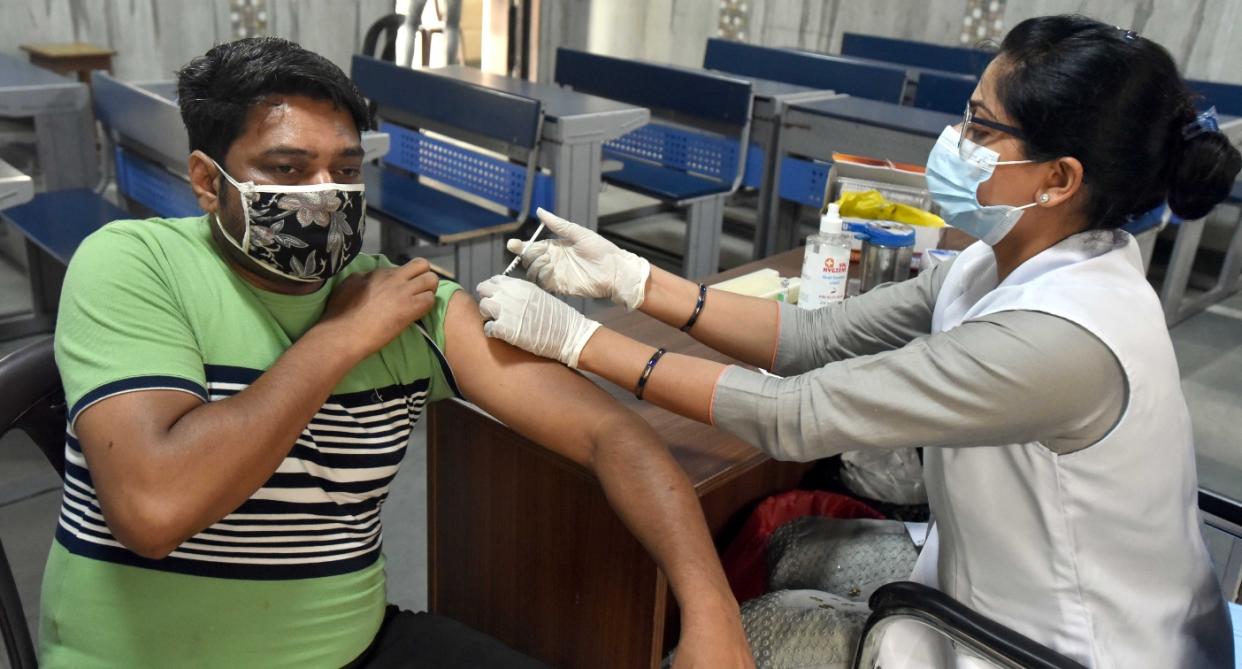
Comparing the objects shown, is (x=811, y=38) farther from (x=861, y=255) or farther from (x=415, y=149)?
(x=861, y=255)

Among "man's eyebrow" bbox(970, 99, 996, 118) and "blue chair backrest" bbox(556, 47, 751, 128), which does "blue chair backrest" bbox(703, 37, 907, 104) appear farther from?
"man's eyebrow" bbox(970, 99, 996, 118)

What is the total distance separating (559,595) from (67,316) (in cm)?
76

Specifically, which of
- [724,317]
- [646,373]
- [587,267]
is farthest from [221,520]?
[724,317]

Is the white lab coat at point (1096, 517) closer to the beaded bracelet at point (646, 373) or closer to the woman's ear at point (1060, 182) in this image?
the woman's ear at point (1060, 182)

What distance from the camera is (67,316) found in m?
1.05

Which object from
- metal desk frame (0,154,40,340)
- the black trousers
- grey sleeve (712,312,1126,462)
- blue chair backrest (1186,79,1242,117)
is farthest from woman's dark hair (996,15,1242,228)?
blue chair backrest (1186,79,1242,117)

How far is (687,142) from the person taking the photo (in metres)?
4.18

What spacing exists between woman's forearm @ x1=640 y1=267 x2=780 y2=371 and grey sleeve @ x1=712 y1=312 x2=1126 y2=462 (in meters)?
0.40

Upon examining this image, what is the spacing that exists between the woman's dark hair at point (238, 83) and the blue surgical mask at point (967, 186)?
819mm

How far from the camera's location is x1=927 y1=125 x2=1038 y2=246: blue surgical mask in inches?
49.4

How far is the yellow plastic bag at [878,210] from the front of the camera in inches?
78.8

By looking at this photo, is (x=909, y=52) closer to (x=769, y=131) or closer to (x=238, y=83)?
(x=769, y=131)

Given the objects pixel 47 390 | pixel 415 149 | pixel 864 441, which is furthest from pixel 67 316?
pixel 415 149

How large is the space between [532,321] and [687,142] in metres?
3.07
